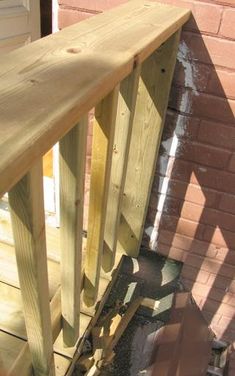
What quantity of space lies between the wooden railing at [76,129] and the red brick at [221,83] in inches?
7.3

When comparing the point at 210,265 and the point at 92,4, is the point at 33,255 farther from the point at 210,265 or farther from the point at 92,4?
the point at 210,265

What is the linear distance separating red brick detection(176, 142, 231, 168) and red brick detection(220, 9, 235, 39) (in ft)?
1.66

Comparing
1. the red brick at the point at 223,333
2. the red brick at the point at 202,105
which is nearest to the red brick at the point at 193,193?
the red brick at the point at 202,105

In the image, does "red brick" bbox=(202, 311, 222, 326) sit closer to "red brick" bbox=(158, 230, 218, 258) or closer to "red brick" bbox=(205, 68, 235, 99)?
"red brick" bbox=(158, 230, 218, 258)

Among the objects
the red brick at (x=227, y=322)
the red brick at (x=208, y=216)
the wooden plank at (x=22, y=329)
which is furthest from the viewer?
the red brick at (x=227, y=322)

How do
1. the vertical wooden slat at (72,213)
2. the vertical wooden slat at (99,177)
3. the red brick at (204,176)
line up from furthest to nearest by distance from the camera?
the red brick at (204,176)
the vertical wooden slat at (99,177)
the vertical wooden slat at (72,213)

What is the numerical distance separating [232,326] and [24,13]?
304 centimetres

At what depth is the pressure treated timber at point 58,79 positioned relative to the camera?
0.60 metres

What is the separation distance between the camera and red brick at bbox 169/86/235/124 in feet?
5.56

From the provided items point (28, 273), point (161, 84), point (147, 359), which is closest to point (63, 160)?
point (28, 273)

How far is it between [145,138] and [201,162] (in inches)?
12.7

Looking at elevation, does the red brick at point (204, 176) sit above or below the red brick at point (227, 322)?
above

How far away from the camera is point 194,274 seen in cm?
240

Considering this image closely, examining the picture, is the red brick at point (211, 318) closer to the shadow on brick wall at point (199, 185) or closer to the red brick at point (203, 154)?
the shadow on brick wall at point (199, 185)
